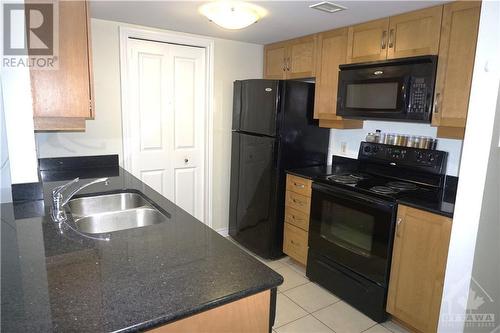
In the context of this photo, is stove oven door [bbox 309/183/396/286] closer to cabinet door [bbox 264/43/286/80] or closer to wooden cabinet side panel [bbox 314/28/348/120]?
wooden cabinet side panel [bbox 314/28/348/120]

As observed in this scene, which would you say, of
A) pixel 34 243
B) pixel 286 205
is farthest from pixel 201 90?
pixel 34 243

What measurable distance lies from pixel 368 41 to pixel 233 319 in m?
2.27

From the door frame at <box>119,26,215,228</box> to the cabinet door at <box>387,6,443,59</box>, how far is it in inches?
67.6

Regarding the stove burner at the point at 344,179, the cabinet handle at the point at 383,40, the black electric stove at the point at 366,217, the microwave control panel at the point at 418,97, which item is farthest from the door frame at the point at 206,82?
the microwave control panel at the point at 418,97

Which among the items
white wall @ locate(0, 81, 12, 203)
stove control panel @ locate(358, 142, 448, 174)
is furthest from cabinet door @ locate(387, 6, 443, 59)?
white wall @ locate(0, 81, 12, 203)

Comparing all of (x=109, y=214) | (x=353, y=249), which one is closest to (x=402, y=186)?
(x=353, y=249)

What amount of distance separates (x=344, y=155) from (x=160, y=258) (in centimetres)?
237

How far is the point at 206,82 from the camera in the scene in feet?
10.9

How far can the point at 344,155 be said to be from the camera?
3156 millimetres

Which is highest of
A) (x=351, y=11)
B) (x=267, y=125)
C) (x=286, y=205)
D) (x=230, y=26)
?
(x=351, y=11)

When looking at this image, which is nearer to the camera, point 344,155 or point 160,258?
point 160,258

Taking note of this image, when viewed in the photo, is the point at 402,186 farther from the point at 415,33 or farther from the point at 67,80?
the point at 67,80

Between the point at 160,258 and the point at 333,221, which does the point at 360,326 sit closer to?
the point at 333,221

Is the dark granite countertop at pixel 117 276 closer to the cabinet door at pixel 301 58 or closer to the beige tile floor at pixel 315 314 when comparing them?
the beige tile floor at pixel 315 314
